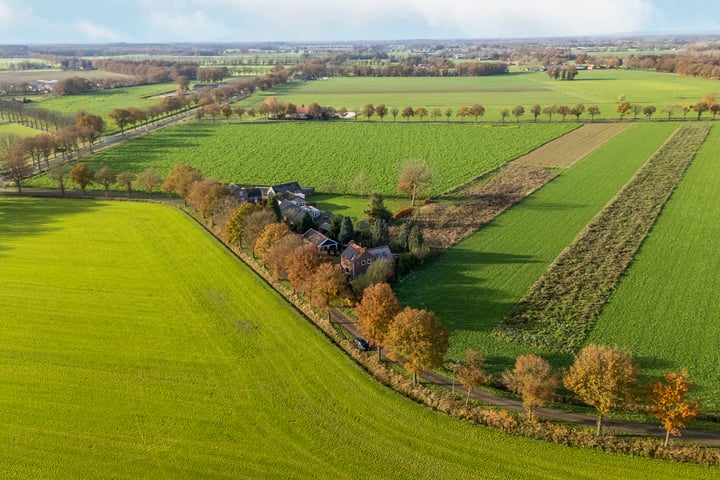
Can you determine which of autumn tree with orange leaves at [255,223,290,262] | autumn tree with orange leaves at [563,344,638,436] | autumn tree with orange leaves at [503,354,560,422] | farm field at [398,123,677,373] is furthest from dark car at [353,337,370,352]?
autumn tree with orange leaves at [255,223,290,262]

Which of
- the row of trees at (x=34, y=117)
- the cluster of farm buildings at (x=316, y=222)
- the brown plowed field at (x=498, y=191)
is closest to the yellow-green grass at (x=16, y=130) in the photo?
the row of trees at (x=34, y=117)

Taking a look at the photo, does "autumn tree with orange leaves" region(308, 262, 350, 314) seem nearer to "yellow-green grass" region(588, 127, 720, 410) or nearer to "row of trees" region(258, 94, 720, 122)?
"yellow-green grass" region(588, 127, 720, 410)

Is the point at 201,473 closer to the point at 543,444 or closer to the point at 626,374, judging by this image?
the point at 543,444

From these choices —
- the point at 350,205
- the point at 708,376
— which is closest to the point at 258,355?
the point at 708,376

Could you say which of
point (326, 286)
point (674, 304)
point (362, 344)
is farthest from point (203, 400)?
point (674, 304)

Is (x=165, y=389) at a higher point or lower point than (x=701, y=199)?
lower

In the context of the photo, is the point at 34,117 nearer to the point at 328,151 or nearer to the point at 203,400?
the point at 328,151

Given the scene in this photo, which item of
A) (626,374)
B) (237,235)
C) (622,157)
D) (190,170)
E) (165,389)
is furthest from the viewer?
(622,157)

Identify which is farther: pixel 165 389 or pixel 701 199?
pixel 701 199
